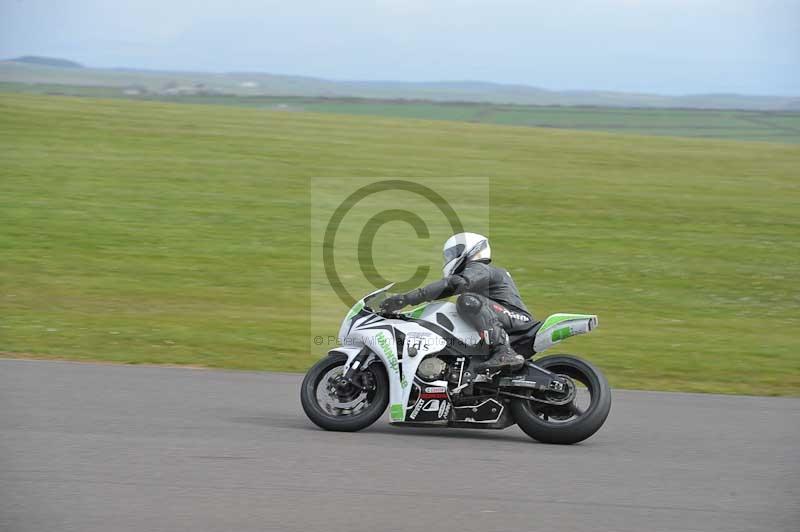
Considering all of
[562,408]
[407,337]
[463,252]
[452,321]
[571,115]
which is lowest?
[562,408]

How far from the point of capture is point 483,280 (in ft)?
27.4

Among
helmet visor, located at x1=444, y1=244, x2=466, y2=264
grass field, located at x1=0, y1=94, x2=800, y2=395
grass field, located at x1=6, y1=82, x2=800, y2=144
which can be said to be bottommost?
grass field, located at x1=0, y1=94, x2=800, y2=395

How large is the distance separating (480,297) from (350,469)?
2.07 meters

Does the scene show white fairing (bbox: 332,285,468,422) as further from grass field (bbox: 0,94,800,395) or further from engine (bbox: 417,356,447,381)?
grass field (bbox: 0,94,800,395)

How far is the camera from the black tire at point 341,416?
8.15 meters

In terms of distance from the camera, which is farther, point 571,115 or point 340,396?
point 571,115

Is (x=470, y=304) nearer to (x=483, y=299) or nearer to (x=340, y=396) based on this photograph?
(x=483, y=299)

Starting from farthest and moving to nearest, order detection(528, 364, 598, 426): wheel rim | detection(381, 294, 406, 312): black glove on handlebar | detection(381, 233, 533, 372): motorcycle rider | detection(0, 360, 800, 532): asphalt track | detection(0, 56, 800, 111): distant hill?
1. detection(0, 56, 800, 111): distant hill
2. detection(381, 294, 406, 312): black glove on handlebar
3. detection(381, 233, 533, 372): motorcycle rider
4. detection(528, 364, 598, 426): wheel rim
5. detection(0, 360, 800, 532): asphalt track

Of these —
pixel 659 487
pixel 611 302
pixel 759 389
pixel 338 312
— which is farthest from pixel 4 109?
pixel 659 487

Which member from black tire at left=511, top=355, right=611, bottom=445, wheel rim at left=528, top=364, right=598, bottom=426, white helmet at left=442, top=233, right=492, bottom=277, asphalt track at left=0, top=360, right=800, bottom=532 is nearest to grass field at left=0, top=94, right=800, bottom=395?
asphalt track at left=0, top=360, right=800, bottom=532

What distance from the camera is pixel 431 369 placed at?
830 centimetres

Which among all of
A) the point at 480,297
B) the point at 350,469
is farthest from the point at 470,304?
Result: the point at 350,469

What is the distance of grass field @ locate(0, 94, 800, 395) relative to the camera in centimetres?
1316

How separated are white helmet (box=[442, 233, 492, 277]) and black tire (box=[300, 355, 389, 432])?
1017 mm
